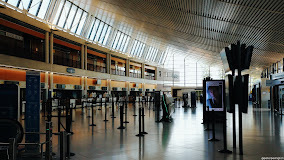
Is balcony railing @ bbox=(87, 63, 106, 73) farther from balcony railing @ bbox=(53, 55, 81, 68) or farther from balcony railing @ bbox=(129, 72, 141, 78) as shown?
balcony railing @ bbox=(129, 72, 141, 78)

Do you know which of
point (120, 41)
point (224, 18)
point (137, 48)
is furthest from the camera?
point (137, 48)

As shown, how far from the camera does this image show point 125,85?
43.6 metres

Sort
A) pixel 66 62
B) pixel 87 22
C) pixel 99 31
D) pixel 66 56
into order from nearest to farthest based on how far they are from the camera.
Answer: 1. pixel 66 62
2. pixel 66 56
3. pixel 87 22
4. pixel 99 31

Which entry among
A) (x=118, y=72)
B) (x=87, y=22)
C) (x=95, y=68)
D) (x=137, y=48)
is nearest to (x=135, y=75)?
(x=137, y=48)

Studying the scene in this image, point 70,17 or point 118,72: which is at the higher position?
point 70,17

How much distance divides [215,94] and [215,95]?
0.16 feet

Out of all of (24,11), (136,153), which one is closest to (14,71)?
(24,11)

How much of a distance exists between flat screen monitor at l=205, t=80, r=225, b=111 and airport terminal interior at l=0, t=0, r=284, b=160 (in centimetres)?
5

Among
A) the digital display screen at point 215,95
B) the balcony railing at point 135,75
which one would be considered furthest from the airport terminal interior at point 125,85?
the balcony railing at point 135,75

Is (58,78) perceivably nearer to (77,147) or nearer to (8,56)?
(8,56)

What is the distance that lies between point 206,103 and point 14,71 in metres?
16.8

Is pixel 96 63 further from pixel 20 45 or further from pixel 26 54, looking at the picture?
pixel 20 45

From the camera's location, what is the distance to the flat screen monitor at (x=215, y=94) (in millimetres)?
11641

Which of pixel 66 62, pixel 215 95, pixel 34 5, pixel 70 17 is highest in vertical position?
pixel 70 17
